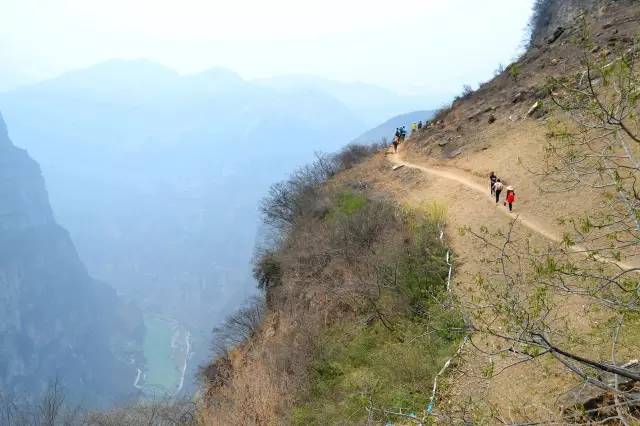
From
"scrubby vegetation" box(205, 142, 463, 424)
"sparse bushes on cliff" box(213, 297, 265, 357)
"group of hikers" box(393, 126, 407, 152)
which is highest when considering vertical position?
"group of hikers" box(393, 126, 407, 152)

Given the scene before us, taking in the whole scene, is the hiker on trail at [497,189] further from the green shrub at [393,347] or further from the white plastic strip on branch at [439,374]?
the white plastic strip on branch at [439,374]

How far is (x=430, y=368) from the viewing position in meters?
11.6

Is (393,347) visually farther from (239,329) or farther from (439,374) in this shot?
(239,329)

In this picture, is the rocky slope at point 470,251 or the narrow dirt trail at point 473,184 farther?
the narrow dirt trail at point 473,184

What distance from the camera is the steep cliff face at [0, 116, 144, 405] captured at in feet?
347

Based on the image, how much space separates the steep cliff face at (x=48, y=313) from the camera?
105625 millimetres

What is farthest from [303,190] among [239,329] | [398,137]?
[239,329]

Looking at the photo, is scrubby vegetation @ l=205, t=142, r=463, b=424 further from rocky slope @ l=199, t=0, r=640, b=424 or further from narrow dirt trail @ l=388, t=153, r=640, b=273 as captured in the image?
narrow dirt trail @ l=388, t=153, r=640, b=273

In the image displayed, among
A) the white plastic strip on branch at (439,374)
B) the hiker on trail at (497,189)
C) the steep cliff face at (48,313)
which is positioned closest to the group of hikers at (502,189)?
the hiker on trail at (497,189)

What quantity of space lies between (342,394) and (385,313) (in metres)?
3.80

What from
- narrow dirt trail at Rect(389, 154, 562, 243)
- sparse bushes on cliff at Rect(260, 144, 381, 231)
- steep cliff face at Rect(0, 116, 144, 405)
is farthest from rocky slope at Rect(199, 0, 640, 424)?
steep cliff face at Rect(0, 116, 144, 405)

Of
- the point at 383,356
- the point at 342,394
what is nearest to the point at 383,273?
the point at 383,356

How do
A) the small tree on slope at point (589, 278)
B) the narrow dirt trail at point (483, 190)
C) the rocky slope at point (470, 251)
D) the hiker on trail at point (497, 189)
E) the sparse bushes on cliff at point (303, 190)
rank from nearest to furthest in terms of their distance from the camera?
the small tree on slope at point (589, 278), the rocky slope at point (470, 251), the narrow dirt trail at point (483, 190), the hiker on trail at point (497, 189), the sparse bushes on cliff at point (303, 190)

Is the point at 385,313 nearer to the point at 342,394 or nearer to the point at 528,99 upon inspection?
the point at 342,394
